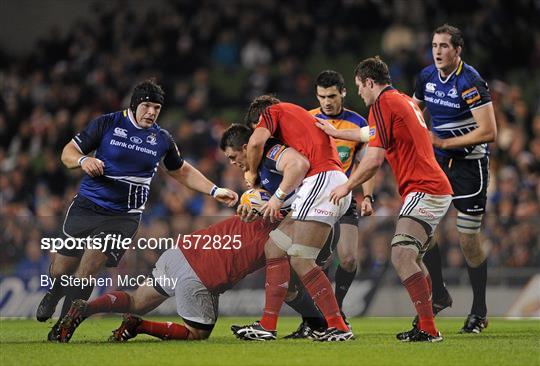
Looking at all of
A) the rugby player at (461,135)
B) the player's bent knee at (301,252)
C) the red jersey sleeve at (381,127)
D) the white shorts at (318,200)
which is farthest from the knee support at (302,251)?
the rugby player at (461,135)

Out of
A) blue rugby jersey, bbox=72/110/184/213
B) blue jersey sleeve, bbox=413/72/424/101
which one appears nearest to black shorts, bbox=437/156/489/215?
blue jersey sleeve, bbox=413/72/424/101

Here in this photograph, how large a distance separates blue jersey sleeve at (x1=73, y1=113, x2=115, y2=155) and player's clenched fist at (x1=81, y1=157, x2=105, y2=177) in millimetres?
282

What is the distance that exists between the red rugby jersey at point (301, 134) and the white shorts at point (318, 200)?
76mm

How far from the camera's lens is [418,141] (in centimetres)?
845

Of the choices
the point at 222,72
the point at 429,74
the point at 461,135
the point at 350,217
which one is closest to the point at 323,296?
the point at 350,217

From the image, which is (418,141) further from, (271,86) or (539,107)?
(271,86)

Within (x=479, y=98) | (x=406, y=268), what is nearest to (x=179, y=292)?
(x=406, y=268)

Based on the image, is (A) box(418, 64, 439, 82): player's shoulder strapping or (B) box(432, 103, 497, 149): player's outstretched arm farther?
(A) box(418, 64, 439, 82): player's shoulder strapping

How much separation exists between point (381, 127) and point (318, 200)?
823mm

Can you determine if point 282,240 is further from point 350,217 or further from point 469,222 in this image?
point 469,222

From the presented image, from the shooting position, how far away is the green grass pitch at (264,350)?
23.1ft

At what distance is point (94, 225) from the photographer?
9.66 metres

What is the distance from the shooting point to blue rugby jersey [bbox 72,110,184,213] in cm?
955

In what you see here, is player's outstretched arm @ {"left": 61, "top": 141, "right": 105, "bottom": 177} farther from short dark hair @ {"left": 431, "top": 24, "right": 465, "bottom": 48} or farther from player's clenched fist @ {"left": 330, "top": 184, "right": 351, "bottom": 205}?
short dark hair @ {"left": 431, "top": 24, "right": 465, "bottom": 48}
